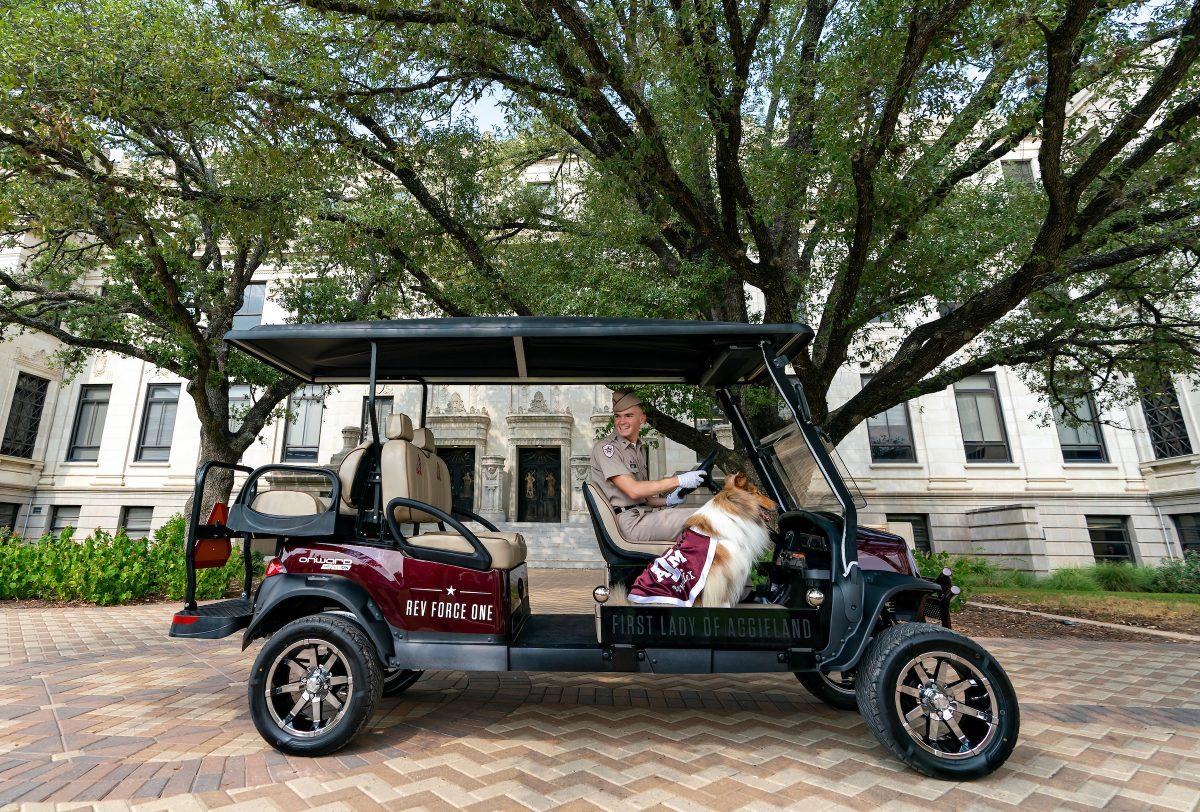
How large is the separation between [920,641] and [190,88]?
8841 mm

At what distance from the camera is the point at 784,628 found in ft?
10.6

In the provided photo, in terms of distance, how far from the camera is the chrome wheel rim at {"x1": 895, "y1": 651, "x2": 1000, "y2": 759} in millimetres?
2965

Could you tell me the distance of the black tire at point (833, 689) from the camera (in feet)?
13.3

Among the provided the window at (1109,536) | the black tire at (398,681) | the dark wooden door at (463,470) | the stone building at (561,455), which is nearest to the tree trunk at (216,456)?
the stone building at (561,455)

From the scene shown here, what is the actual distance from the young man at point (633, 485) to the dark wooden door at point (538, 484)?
647 inches

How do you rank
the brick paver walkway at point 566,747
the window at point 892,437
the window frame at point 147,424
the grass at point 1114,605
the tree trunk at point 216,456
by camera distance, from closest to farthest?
the brick paver walkway at point 566,747 → the grass at point 1114,605 → the tree trunk at point 216,456 → the window at point 892,437 → the window frame at point 147,424

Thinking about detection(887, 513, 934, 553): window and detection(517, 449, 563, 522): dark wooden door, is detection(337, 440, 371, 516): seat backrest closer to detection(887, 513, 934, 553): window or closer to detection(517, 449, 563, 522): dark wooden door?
detection(517, 449, 563, 522): dark wooden door

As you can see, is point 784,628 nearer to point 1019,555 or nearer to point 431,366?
point 431,366

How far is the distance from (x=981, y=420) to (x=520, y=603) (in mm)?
21335

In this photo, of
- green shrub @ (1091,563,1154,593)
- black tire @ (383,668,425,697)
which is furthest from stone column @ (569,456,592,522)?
black tire @ (383,668,425,697)

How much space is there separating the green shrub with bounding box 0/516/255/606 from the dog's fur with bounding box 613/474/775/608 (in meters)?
8.98

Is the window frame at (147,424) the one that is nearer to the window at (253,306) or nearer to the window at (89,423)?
the window at (89,423)

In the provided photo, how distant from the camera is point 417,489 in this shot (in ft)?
12.5

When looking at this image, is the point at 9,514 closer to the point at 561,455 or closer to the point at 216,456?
the point at 216,456
